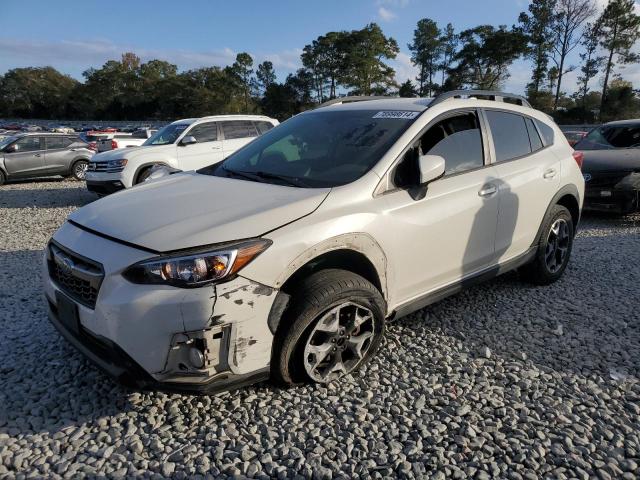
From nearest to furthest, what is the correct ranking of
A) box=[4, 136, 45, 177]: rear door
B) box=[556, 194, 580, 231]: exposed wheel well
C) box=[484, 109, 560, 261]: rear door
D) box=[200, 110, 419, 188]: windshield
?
box=[200, 110, 419, 188]: windshield
box=[484, 109, 560, 261]: rear door
box=[556, 194, 580, 231]: exposed wheel well
box=[4, 136, 45, 177]: rear door

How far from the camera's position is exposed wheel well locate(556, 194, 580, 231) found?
4419mm

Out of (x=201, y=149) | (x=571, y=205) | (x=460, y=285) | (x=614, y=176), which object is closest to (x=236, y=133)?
(x=201, y=149)

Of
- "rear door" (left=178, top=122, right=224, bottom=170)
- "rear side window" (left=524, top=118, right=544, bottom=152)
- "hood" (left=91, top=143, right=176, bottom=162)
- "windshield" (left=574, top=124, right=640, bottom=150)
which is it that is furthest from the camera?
"rear door" (left=178, top=122, right=224, bottom=170)

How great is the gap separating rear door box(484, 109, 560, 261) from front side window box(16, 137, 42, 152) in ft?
46.4

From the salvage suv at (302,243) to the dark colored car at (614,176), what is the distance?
411 cm

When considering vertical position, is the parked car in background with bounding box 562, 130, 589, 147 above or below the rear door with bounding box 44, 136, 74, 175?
above

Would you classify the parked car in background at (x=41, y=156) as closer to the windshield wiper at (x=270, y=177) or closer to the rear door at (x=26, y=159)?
the rear door at (x=26, y=159)

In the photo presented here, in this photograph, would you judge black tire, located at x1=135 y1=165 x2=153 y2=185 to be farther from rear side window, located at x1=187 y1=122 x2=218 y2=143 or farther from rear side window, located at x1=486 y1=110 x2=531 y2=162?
rear side window, located at x1=486 y1=110 x2=531 y2=162

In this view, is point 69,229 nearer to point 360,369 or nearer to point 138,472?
point 138,472

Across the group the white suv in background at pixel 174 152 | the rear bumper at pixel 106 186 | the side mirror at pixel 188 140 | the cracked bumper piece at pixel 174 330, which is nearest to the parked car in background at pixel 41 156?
the white suv in background at pixel 174 152

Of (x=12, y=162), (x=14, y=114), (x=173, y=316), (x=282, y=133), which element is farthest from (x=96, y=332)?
(x=14, y=114)

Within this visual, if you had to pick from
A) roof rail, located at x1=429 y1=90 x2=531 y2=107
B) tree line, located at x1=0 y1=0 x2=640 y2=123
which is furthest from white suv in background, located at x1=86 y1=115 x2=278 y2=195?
tree line, located at x1=0 y1=0 x2=640 y2=123

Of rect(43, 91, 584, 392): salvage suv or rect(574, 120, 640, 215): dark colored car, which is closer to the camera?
rect(43, 91, 584, 392): salvage suv

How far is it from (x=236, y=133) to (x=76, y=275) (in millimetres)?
8346
